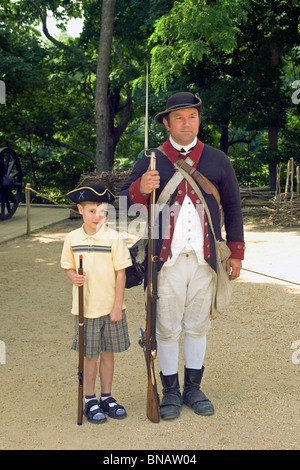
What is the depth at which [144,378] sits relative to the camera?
4742 mm

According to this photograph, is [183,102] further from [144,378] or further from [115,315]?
[144,378]

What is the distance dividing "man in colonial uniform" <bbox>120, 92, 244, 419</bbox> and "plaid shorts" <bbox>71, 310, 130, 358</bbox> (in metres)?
0.26

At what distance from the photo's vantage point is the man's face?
3.89 metres

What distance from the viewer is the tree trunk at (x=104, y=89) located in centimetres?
1745

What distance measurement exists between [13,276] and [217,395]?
4.89m

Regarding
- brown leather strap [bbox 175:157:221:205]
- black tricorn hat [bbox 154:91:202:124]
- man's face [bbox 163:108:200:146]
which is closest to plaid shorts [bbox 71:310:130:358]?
brown leather strap [bbox 175:157:221:205]

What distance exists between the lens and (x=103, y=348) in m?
3.95

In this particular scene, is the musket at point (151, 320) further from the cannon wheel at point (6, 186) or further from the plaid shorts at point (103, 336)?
the cannon wheel at point (6, 186)

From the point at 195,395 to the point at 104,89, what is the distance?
14.8 meters

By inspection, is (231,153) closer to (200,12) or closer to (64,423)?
(200,12)

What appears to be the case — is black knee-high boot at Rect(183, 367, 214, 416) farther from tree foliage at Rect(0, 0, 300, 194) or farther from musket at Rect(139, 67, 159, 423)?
tree foliage at Rect(0, 0, 300, 194)

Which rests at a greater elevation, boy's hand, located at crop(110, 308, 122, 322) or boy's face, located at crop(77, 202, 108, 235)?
boy's face, located at crop(77, 202, 108, 235)

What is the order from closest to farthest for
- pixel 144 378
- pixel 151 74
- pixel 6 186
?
pixel 144 378, pixel 6 186, pixel 151 74

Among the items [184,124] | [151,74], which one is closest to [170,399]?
[184,124]
